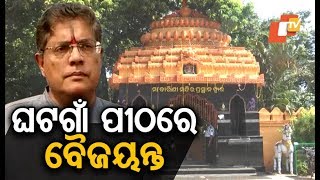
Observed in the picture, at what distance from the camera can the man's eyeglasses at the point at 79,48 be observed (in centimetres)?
162

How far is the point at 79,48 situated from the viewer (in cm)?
162

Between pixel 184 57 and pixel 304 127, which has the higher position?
pixel 184 57

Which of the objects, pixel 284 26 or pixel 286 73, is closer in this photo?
pixel 284 26

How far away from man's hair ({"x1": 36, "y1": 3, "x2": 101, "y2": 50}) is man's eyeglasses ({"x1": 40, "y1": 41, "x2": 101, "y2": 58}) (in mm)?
38

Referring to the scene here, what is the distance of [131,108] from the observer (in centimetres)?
214

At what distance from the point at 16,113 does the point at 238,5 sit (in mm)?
10585

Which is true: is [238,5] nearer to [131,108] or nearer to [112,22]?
[112,22]

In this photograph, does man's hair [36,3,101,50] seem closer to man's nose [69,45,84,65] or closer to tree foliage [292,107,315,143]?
man's nose [69,45,84,65]

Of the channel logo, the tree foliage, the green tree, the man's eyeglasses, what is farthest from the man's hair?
the green tree

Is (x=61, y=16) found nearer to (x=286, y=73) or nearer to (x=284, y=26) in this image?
(x=284, y=26)

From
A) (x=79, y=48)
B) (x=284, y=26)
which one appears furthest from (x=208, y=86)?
(x=79, y=48)

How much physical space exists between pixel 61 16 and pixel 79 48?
5.0 inches
